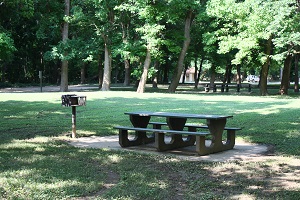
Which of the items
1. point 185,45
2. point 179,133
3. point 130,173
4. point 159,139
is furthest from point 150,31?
point 130,173

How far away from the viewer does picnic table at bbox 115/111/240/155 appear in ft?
25.8

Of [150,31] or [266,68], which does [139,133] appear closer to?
[150,31]

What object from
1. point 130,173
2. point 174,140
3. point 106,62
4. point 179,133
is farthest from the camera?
point 106,62

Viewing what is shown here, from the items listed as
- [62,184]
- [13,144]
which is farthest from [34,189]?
[13,144]

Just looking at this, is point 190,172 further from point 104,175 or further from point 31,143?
point 31,143

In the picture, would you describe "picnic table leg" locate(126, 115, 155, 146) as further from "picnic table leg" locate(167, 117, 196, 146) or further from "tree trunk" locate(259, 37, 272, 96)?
"tree trunk" locate(259, 37, 272, 96)

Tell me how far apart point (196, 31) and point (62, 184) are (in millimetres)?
33201

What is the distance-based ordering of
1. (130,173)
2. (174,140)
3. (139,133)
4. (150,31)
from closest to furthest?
(130,173), (174,140), (139,133), (150,31)

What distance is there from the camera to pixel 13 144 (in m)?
8.54

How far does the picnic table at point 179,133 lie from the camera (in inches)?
310

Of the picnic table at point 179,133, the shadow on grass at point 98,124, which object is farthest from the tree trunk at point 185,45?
the picnic table at point 179,133

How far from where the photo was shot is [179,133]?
7.83 meters

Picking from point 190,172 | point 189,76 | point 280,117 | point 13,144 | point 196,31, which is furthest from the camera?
point 189,76

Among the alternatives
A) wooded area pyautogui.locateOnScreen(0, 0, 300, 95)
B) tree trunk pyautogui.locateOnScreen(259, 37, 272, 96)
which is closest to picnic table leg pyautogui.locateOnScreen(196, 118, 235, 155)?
wooded area pyautogui.locateOnScreen(0, 0, 300, 95)
